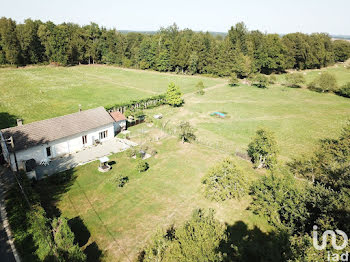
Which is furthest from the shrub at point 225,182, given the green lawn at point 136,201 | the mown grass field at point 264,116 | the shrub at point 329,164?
the mown grass field at point 264,116

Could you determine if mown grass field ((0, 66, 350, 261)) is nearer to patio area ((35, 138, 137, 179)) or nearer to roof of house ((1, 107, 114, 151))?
patio area ((35, 138, 137, 179))

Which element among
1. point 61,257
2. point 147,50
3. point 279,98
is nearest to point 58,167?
point 61,257

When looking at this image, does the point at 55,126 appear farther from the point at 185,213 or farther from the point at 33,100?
the point at 33,100

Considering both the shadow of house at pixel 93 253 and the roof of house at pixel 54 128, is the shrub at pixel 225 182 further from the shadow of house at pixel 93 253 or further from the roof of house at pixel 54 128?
the roof of house at pixel 54 128

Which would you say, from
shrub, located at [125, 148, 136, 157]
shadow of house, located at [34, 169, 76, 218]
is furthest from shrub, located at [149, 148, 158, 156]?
shadow of house, located at [34, 169, 76, 218]

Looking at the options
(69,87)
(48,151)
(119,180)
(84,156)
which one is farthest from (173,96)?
(69,87)

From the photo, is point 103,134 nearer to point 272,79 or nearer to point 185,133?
point 185,133
